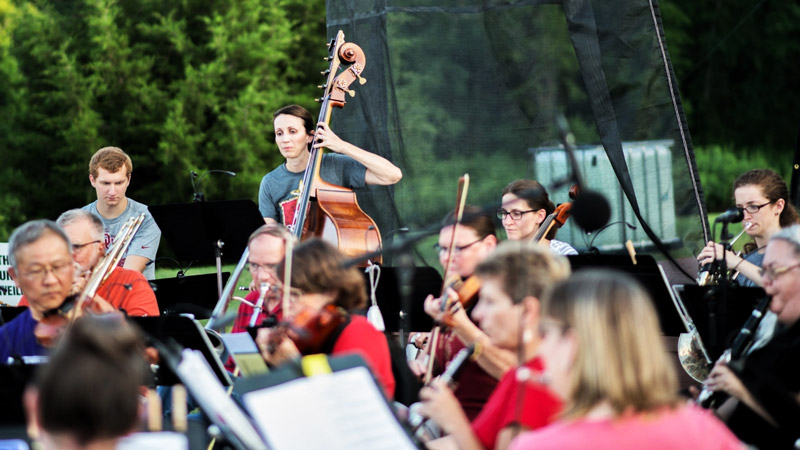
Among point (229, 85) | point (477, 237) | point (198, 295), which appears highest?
point (229, 85)

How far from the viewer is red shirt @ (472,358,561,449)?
9.34ft

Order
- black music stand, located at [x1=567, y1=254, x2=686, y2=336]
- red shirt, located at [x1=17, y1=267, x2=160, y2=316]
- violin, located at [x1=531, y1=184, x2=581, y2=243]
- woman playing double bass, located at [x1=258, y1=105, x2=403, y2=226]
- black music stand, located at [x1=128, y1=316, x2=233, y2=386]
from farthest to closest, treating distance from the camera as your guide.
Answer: woman playing double bass, located at [x1=258, y1=105, x2=403, y2=226], violin, located at [x1=531, y1=184, x2=581, y2=243], red shirt, located at [x1=17, y1=267, x2=160, y2=316], black music stand, located at [x1=567, y1=254, x2=686, y2=336], black music stand, located at [x1=128, y1=316, x2=233, y2=386]

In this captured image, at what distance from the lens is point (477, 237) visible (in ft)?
13.9

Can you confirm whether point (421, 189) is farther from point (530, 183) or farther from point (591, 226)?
point (591, 226)

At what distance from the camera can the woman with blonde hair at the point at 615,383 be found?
89.7 inches

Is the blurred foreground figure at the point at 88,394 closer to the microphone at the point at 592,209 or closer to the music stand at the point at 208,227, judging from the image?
the microphone at the point at 592,209

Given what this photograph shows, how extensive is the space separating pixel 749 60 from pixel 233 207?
15.5 m

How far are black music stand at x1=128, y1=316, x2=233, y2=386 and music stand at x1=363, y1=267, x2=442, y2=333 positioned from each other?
979 mm

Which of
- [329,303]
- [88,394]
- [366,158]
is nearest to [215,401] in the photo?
[88,394]

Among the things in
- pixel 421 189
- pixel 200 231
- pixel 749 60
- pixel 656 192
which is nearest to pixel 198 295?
pixel 200 231

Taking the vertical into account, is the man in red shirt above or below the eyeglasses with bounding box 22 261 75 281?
below

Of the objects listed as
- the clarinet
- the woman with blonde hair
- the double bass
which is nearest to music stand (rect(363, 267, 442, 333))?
the double bass

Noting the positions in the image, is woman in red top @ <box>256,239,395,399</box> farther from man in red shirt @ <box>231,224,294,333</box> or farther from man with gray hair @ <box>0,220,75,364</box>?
man with gray hair @ <box>0,220,75,364</box>

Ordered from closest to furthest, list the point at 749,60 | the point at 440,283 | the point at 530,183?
the point at 440,283 < the point at 530,183 < the point at 749,60
